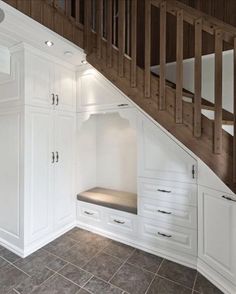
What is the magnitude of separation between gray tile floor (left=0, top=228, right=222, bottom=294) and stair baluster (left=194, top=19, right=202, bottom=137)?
1.41 metres

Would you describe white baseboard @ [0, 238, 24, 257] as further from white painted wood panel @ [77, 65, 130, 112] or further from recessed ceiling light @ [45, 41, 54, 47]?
recessed ceiling light @ [45, 41, 54, 47]

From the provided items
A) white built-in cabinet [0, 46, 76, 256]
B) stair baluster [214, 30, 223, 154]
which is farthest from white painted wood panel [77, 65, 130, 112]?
stair baluster [214, 30, 223, 154]

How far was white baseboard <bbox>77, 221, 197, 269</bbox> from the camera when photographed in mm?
1985

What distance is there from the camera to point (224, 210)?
64.0 inches

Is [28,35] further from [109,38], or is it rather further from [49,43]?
[109,38]

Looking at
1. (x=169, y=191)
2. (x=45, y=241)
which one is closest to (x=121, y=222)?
(x=169, y=191)

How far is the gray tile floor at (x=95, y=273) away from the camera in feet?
5.50

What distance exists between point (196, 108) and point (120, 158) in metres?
1.78

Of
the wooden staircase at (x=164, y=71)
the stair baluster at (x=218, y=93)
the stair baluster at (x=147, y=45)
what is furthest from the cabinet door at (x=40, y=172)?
the stair baluster at (x=218, y=93)

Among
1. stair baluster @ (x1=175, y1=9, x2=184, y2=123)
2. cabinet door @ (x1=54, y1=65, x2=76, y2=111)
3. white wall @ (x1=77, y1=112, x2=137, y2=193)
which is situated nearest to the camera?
stair baluster @ (x1=175, y1=9, x2=184, y2=123)

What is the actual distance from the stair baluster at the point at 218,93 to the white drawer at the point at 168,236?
1.09 meters

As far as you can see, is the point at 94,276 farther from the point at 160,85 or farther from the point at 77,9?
the point at 77,9

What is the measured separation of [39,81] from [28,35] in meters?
0.51

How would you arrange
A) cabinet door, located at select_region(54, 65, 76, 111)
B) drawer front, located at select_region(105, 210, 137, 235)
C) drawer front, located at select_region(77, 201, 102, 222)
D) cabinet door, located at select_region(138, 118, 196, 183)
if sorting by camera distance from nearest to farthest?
cabinet door, located at select_region(138, 118, 196, 183)
drawer front, located at select_region(105, 210, 137, 235)
cabinet door, located at select_region(54, 65, 76, 111)
drawer front, located at select_region(77, 201, 102, 222)
